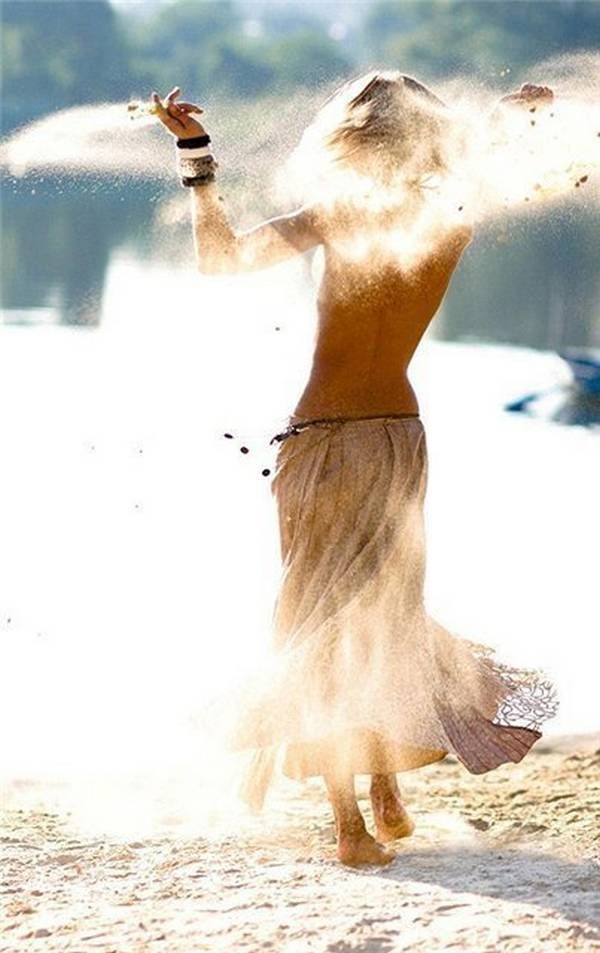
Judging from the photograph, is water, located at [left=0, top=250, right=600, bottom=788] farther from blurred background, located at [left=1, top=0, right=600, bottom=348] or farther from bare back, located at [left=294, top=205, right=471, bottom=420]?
blurred background, located at [left=1, top=0, right=600, bottom=348]

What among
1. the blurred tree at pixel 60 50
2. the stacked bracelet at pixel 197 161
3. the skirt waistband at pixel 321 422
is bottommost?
the skirt waistband at pixel 321 422

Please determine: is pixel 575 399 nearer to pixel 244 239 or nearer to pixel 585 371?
pixel 585 371

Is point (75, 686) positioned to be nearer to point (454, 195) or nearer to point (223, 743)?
point (223, 743)

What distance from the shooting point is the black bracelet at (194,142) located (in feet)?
14.7

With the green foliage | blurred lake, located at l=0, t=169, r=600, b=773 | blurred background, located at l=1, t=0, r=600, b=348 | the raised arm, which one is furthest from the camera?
the green foliage

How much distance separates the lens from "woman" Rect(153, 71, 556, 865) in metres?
4.48

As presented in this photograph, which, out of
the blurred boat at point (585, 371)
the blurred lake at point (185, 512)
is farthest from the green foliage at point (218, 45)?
the blurred lake at point (185, 512)

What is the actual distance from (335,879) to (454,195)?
1.56 m

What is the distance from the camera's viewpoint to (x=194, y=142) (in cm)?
447

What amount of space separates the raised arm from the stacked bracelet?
0.04ft

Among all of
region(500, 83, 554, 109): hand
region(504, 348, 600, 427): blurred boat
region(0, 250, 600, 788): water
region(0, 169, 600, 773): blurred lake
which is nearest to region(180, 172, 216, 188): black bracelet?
region(0, 169, 600, 773): blurred lake

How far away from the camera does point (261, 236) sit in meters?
4.39

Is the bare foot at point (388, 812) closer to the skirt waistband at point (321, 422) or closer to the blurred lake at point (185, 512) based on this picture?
the blurred lake at point (185, 512)

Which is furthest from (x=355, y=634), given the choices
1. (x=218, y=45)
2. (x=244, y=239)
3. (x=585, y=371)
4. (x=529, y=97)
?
(x=218, y=45)
